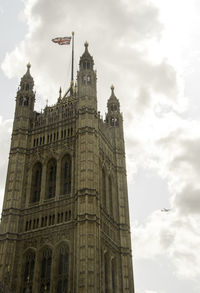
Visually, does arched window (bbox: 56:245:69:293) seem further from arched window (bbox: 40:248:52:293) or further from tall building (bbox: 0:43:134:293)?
arched window (bbox: 40:248:52:293)

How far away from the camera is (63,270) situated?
39.9 m

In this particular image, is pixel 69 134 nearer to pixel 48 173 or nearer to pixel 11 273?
pixel 48 173

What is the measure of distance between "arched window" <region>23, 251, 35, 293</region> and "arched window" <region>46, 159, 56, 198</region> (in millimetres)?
6550

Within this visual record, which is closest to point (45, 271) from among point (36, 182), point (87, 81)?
point (36, 182)

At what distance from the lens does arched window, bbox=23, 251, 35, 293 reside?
4027cm

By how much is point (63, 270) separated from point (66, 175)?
10.9 m

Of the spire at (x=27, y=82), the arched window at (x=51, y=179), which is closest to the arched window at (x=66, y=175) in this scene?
the arched window at (x=51, y=179)

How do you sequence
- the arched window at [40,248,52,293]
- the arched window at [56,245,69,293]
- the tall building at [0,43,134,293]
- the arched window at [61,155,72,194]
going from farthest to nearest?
the arched window at [61,155,72,194] → the tall building at [0,43,134,293] → the arched window at [40,248,52,293] → the arched window at [56,245,69,293]

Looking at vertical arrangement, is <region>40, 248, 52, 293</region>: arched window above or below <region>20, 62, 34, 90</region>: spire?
below

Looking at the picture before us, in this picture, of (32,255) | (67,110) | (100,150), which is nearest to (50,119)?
(67,110)

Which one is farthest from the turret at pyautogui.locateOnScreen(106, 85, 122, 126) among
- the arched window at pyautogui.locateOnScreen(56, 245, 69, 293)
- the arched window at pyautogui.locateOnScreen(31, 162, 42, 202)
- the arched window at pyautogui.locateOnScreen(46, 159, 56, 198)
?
the arched window at pyautogui.locateOnScreen(56, 245, 69, 293)

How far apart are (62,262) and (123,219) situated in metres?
10.6

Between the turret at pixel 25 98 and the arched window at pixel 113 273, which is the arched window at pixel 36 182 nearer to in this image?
the turret at pixel 25 98

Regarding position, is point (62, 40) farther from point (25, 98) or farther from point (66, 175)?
point (66, 175)
